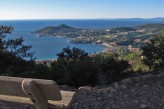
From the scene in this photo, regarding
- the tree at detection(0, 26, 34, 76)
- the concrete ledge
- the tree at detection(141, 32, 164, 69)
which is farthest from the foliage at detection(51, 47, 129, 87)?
the concrete ledge

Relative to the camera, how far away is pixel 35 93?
4.07 metres

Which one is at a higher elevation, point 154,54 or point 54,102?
point 54,102

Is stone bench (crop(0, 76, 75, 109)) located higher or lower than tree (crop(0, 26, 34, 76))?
higher

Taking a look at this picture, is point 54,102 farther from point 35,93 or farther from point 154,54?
point 154,54

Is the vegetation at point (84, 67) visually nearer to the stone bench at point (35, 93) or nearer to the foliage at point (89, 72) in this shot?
the foliage at point (89, 72)

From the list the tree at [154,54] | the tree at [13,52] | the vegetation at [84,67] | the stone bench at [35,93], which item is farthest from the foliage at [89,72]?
the stone bench at [35,93]

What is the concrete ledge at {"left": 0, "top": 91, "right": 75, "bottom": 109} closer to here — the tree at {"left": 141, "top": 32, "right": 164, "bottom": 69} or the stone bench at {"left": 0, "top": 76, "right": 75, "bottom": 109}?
the stone bench at {"left": 0, "top": 76, "right": 75, "bottom": 109}

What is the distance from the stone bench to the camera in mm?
4016

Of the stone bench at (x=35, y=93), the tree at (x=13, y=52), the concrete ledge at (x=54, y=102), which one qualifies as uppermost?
the stone bench at (x=35, y=93)

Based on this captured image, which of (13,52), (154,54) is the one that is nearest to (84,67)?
(154,54)

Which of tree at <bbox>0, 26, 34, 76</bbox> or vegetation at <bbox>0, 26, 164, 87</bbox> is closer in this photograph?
vegetation at <bbox>0, 26, 164, 87</bbox>

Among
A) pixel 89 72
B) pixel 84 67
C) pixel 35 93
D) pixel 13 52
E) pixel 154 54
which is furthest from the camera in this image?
pixel 13 52

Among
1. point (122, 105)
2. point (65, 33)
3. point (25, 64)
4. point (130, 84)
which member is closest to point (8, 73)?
point (25, 64)

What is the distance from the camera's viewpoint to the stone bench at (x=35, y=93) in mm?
4016
